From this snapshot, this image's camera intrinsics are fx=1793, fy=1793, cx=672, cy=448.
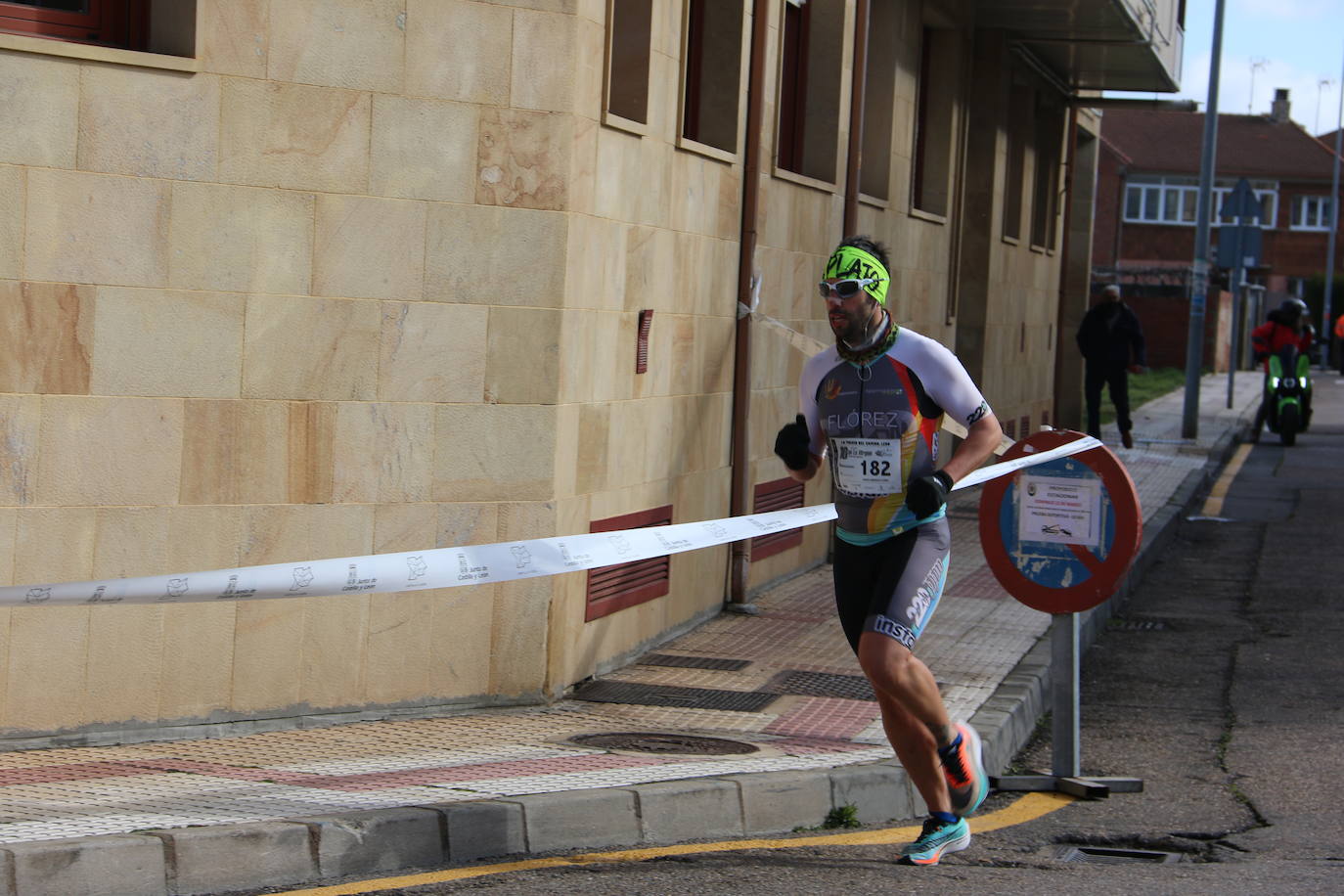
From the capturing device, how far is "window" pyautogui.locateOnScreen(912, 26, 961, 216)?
16297mm

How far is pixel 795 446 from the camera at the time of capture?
6.07m

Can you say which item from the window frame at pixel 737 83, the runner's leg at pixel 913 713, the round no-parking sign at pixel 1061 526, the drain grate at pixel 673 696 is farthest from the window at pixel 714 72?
the runner's leg at pixel 913 713

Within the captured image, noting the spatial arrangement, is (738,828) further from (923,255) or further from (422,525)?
(923,255)

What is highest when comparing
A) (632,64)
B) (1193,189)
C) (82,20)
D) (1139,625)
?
(1193,189)

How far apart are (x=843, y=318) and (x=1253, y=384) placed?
136 ft

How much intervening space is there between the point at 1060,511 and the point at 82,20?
4278 millimetres

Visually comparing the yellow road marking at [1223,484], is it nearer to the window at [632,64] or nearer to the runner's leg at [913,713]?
the window at [632,64]

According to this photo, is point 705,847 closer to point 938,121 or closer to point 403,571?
point 403,571

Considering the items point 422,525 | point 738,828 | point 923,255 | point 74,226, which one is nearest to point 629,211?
point 422,525

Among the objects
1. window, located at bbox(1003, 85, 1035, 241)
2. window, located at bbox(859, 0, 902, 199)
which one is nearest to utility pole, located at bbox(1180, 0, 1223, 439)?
window, located at bbox(1003, 85, 1035, 241)

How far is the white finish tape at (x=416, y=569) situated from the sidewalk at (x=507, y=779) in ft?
2.43

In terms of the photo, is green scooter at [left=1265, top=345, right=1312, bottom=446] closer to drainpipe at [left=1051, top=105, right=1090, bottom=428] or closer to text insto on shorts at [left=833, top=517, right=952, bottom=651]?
drainpipe at [left=1051, top=105, right=1090, bottom=428]

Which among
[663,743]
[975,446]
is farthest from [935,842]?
[663,743]

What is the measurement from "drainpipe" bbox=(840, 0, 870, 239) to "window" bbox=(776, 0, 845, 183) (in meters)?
0.12
